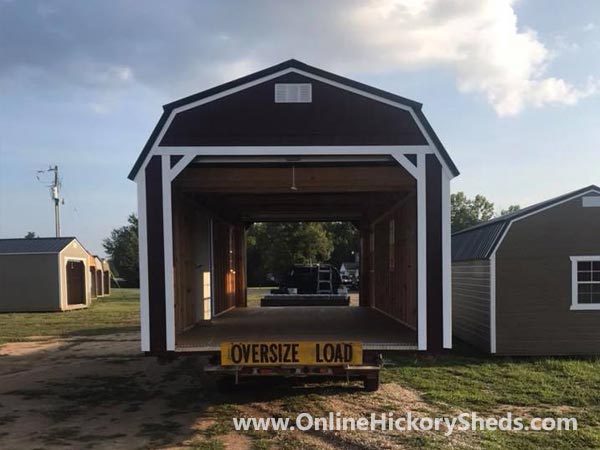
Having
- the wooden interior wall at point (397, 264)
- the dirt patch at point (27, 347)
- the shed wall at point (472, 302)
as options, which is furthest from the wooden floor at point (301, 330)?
the dirt patch at point (27, 347)

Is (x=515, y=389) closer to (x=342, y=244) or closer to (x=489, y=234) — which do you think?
(x=489, y=234)

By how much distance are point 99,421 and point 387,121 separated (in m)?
5.03

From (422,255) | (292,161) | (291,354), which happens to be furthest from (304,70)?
(291,354)

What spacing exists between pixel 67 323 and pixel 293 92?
16.4 metres

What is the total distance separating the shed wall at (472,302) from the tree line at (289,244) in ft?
24.5

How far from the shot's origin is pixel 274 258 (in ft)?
143

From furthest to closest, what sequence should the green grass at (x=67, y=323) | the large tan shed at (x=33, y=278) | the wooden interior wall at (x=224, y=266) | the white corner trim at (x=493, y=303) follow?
the large tan shed at (x=33, y=278)
the green grass at (x=67, y=323)
the white corner trim at (x=493, y=303)
the wooden interior wall at (x=224, y=266)

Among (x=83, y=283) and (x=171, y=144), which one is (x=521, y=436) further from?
(x=83, y=283)

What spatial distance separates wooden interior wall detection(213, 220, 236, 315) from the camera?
37.1ft

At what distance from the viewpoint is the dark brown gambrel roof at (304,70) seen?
21.2ft

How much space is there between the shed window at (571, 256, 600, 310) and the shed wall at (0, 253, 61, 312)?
2176cm

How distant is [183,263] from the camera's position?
838 centimetres

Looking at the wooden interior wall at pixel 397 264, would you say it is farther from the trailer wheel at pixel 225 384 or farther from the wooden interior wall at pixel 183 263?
the wooden interior wall at pixel 183 263

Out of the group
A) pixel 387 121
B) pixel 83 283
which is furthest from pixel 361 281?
pixel 83 283
